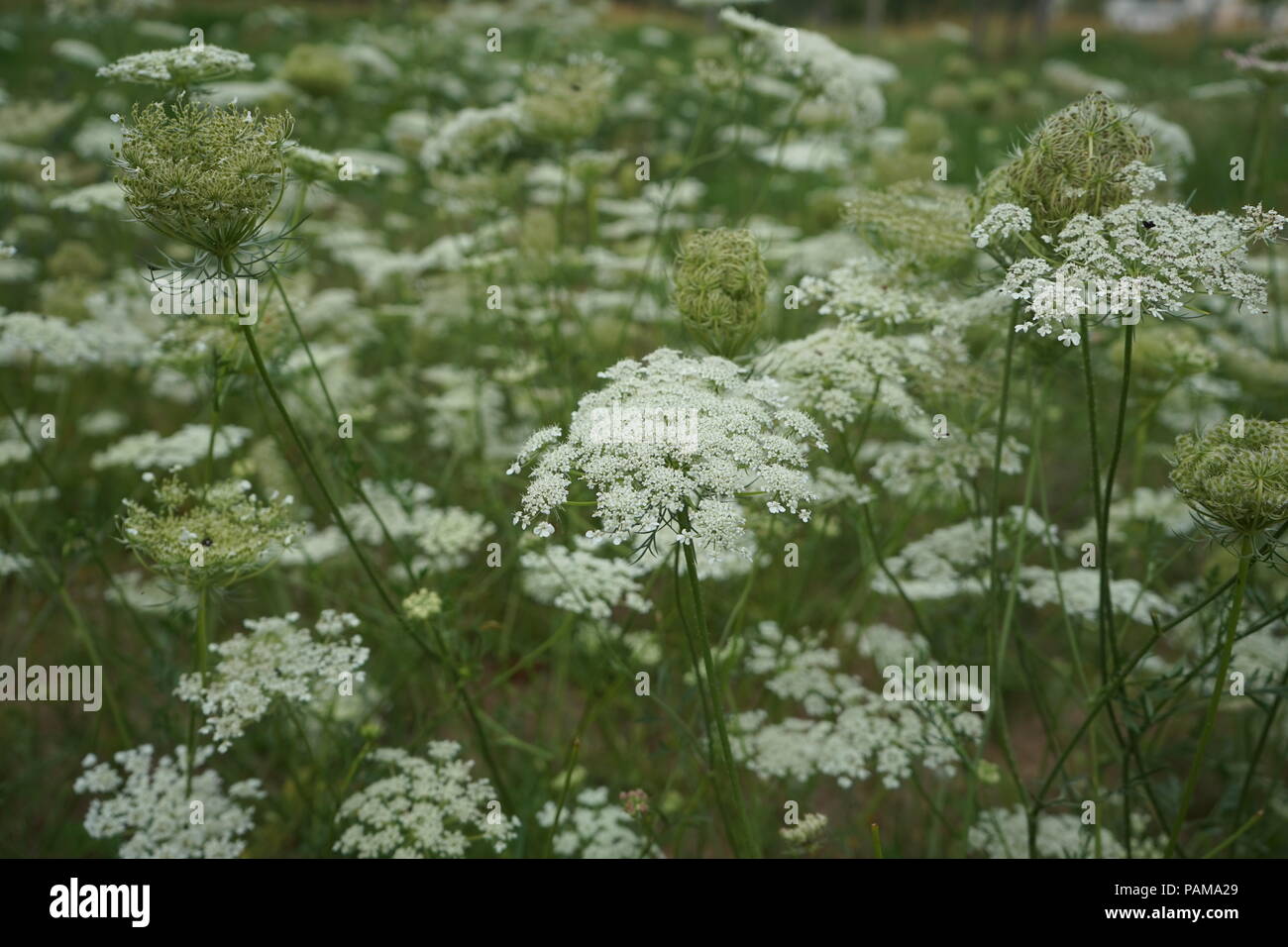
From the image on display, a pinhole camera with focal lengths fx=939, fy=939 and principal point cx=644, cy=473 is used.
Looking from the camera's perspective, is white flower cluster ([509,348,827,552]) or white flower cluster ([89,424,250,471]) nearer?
white flower cluster ([509,348,827,552])

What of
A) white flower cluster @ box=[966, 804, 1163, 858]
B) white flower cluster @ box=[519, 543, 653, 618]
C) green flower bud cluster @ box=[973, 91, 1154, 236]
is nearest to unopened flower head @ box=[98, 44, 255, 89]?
white flower cluster @ box=[519, 543, 653, 618]

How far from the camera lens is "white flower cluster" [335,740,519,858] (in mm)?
2729

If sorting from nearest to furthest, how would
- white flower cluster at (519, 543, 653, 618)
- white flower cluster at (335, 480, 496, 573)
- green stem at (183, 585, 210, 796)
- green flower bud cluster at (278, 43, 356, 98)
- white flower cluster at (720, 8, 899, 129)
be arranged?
green stem at (183, 585, 210, 796), white flower cluster at (519, 543, 653, 618), white flower cluster at (335, 480, 496, 573), white flower cluster at (720, 8, 899, 129), green flower bud cluster at (278, 43, 356, 98)

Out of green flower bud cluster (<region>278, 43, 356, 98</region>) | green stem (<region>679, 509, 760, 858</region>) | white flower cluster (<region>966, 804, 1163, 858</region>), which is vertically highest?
green flower bud cluster (<region>278, 43, 356, 98</region>)

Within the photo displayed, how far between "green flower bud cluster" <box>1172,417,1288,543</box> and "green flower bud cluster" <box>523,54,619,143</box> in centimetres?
277

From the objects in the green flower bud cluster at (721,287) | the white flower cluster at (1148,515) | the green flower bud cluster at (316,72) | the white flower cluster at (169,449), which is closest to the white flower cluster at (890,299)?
the green flower bud cluster at (721,287)

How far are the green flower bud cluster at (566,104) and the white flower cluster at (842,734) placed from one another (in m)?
2.27

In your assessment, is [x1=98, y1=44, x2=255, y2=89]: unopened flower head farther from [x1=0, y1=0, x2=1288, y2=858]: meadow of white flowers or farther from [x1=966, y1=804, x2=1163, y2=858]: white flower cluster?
[x1=966, y1=804, x2=1163, y2=858]: white flower cluster

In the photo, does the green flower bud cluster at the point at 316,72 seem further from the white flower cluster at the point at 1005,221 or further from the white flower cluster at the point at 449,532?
the white flower cluster at the point at 1005,221

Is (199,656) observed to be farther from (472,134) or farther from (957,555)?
(472,134)

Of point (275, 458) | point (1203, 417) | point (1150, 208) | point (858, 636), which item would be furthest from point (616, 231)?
point (1150, 208)

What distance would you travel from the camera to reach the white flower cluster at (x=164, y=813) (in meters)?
2.74

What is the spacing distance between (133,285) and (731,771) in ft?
15.7

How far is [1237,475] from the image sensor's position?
2.12 m
